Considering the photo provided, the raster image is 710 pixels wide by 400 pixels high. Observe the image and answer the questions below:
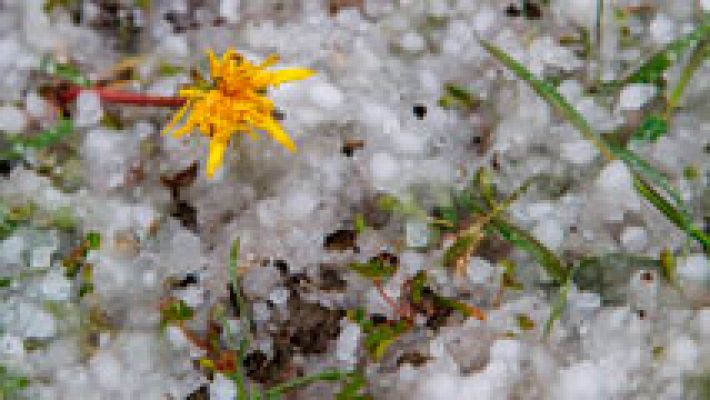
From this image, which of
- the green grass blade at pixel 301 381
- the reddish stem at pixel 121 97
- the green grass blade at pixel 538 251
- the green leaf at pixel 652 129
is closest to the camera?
the green grass blade at pixel 301 381

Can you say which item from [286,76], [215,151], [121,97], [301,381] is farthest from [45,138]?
[301,381]

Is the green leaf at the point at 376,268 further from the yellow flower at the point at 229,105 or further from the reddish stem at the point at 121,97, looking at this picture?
the reddish stem at the point at 121,97

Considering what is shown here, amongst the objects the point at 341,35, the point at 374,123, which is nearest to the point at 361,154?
the point at 374,123

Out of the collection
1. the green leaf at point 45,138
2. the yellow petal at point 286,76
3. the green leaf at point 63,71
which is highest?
the green leaf at point 63,71

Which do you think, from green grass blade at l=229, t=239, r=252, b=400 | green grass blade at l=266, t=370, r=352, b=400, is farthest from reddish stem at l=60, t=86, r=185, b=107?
green grass blade at l=266, t=370, r=352, b=400

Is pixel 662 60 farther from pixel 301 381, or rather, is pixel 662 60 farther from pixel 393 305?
pixel 301 381

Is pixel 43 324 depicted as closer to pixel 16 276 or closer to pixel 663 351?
pixel 16 276

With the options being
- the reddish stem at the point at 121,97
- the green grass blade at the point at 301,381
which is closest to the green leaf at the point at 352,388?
the green grass blade at the point at 301,381
